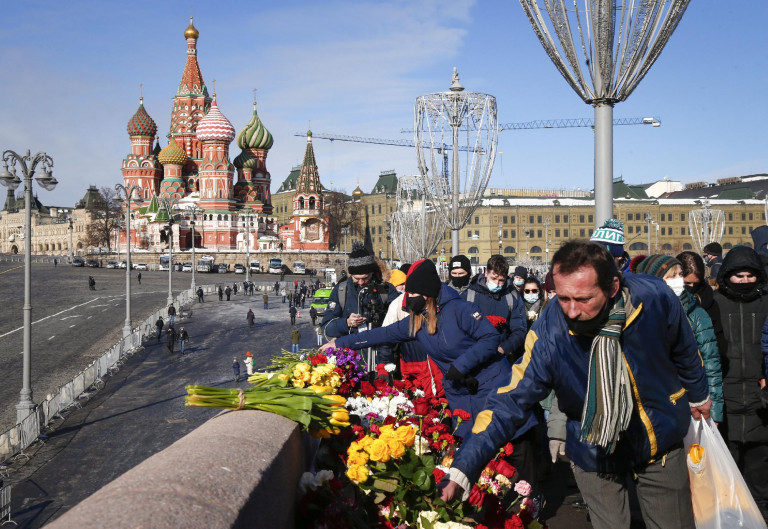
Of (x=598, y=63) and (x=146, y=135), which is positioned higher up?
(x=146, y=135)

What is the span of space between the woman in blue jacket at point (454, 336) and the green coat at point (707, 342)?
1210 millimetres

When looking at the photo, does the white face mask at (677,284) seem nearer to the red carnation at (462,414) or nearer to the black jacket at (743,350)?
the black jacket at (743,350)

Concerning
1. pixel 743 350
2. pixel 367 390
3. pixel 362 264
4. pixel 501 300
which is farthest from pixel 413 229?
pixel 367 390

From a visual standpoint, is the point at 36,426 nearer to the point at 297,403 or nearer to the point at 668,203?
the point at 297,403

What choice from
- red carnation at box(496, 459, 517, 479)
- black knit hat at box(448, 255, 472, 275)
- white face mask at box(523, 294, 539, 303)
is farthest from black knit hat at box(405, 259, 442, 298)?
white face mask at box(523, 294, 539, 303)

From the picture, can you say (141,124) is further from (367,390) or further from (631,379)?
(631,379)

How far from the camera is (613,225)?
653 cm

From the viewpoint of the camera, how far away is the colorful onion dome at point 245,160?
9231cm

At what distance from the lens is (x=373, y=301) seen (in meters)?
6.87

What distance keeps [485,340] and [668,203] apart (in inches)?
3419

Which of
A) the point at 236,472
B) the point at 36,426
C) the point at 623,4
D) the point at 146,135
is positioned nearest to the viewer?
the point at 236,472

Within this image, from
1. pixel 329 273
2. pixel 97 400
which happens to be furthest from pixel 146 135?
pixel 97 400

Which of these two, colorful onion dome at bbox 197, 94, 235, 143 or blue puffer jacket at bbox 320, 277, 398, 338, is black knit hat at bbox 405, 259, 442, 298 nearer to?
blue puffer jacket at bbox 320, 277, 398, 338

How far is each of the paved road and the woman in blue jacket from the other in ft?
48.6
